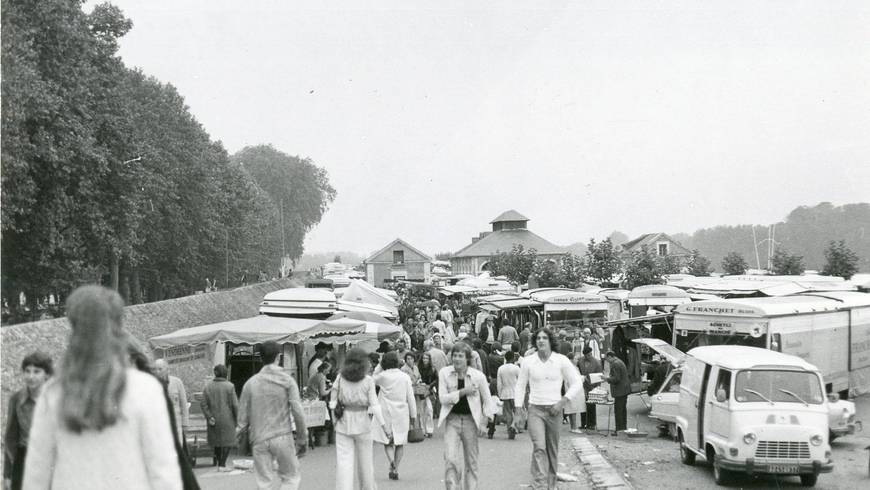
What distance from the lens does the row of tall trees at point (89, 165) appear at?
28.6 meters

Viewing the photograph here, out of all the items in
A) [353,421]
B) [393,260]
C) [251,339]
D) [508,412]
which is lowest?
[508,412]

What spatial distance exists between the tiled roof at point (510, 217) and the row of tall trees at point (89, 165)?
84.6 metres

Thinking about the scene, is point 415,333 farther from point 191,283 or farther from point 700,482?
point 191,283

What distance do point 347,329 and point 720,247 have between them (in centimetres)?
19409

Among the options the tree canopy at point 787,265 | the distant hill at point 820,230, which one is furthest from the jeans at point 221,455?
the distant hill at point 820,230

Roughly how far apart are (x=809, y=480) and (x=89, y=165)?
28742 mm

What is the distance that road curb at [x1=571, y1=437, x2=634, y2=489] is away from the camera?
37.1 ft

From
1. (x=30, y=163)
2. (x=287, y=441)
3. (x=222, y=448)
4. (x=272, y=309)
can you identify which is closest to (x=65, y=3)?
(x=30, y=163)

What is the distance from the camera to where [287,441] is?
827 cm

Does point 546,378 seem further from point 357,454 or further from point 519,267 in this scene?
point 519,267

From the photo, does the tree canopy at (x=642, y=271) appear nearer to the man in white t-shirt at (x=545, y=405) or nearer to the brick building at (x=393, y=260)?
the man in white t-shirt at (x=545, y=405)

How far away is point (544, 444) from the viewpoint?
9883mm

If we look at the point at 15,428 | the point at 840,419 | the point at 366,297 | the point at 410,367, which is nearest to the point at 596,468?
the point at 410,367

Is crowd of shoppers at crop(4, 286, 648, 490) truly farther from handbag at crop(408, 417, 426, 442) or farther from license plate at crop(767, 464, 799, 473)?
license plate at crop(767, 464, 799, 473)
